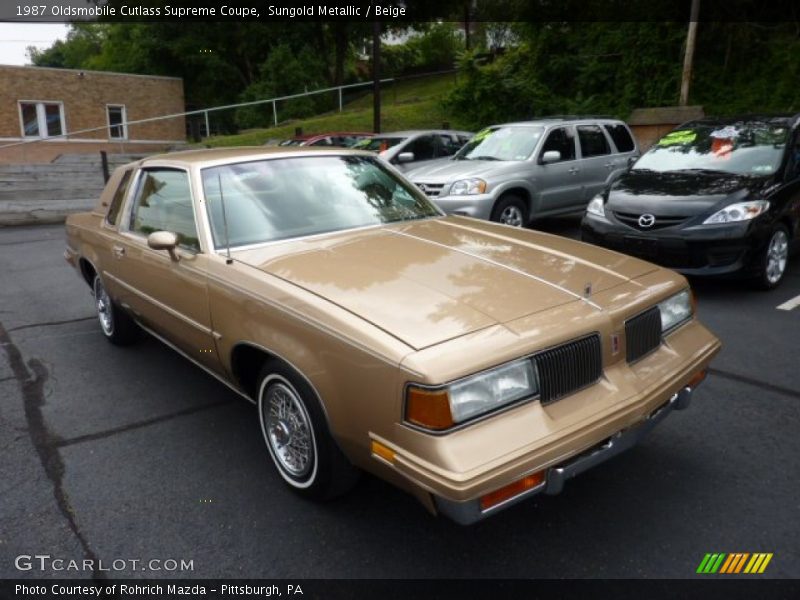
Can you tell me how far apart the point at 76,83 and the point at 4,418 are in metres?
27.3

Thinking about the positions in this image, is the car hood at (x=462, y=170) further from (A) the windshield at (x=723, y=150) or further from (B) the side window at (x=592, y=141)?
(A) the windshield at (x=723, y=150)

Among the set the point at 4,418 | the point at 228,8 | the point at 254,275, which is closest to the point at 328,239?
the point at 254,275

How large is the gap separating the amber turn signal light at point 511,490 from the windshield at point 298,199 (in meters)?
1.89

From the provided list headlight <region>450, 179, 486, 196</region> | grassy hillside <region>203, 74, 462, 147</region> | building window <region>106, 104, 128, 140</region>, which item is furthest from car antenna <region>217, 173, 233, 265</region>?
building window <region>106, 104, 128, 140</region>

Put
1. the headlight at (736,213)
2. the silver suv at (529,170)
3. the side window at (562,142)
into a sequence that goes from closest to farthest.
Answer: the headlight at (736,213) < the silver suv at (529,170) < the side window at (562,142)

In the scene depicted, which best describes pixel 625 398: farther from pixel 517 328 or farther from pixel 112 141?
pixel 112 141

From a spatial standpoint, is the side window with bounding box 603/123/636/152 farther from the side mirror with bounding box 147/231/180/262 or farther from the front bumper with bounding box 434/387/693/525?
the side mirror with bounding box 147/231/180/262

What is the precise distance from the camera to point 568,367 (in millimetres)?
2463

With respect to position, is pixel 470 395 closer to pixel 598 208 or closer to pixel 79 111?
pixel 598 208

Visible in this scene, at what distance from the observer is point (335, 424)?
8.32ft

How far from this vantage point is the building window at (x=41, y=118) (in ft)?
84.5

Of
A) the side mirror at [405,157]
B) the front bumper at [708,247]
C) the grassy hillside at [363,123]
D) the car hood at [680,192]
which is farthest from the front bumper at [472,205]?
the grassy hillside at [363,123]

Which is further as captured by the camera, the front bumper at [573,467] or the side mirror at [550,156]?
the side mirror at [550,156]

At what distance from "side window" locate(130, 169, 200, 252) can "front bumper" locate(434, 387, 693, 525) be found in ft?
6.85
